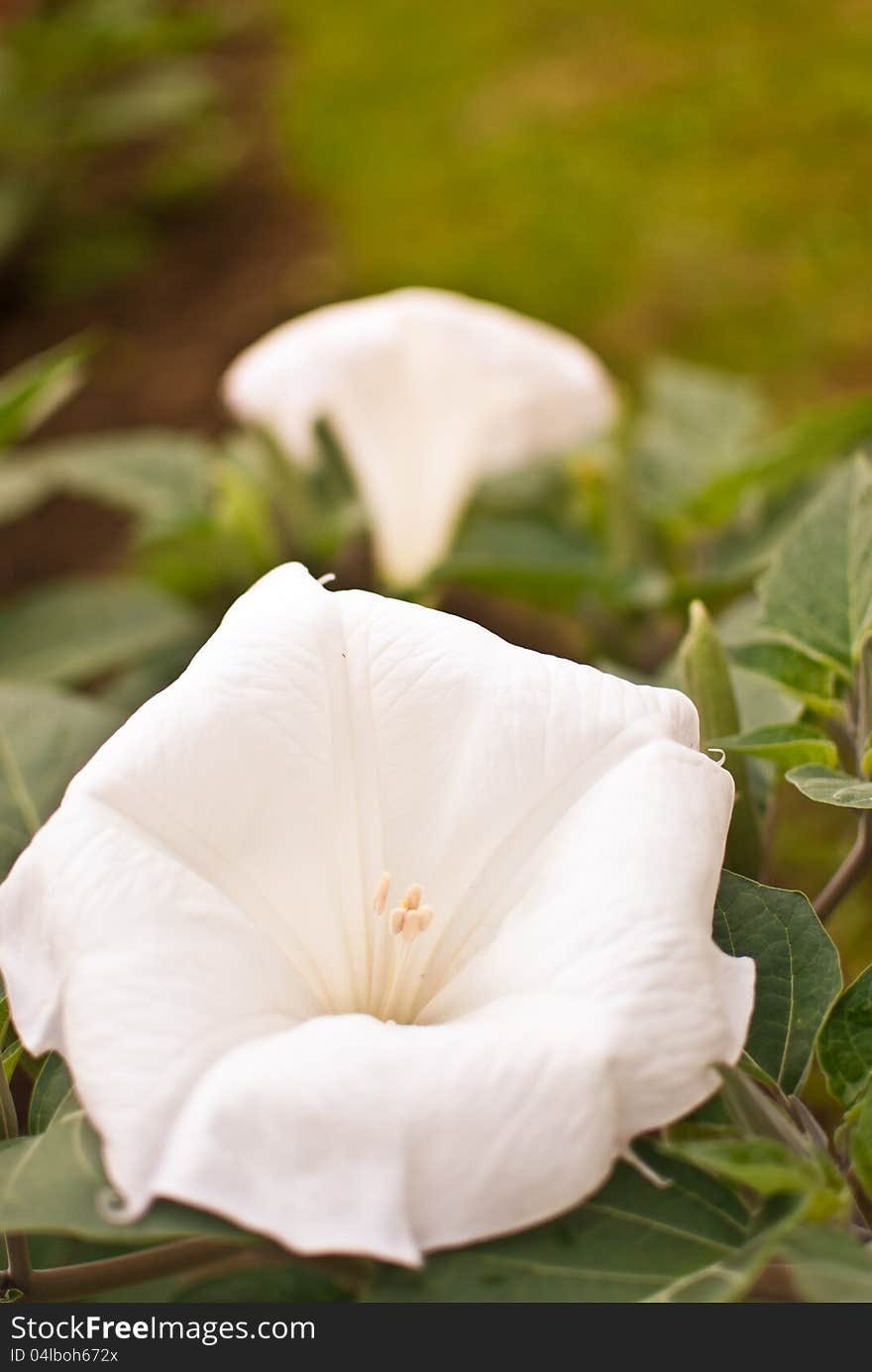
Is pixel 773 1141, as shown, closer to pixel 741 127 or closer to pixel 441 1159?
pixel 441 1159

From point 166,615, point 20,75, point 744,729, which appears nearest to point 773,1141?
point 744,729

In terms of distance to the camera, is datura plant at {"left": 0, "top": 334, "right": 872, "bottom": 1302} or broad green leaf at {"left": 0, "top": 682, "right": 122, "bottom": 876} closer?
datura plant at {"left": 0, "top": 334, "right": 872, "bottom": 1302}

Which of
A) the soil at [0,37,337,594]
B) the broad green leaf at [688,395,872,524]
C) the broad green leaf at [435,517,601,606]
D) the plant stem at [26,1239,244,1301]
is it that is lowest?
the soil at [0,37,337,594]

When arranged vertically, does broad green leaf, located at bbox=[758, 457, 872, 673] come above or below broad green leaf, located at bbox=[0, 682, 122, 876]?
above

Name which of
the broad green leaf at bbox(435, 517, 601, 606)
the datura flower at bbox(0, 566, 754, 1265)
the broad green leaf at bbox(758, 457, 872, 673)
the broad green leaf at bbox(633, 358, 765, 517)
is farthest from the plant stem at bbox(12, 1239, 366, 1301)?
the broad green leaf at bbox(633, 358, 765, 517)

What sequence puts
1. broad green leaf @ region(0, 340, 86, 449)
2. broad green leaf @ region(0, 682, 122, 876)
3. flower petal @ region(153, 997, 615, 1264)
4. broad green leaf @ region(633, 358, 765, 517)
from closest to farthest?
flower petal @ region(153, 997, 615, 1264), broad green leaf @ region(0, 682, 122, 876), broad green leaf @ region(0, 340, 86, 449), broad green leaf @ region(633, 358, 765, 517)

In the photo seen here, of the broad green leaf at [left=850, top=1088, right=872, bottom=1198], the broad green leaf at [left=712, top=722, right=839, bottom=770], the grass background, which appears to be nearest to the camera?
the broad green leaf at [left=850, top=1088, right=872, bottom=1198]

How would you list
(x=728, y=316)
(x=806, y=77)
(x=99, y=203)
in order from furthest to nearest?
(x=99, y=203), (x=806, y=77), (x=728, y=316)

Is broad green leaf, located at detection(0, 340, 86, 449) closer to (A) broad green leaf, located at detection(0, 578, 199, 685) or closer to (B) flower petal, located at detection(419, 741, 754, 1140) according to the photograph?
(A) broad green leaf, located at detection(0, 578, 199, 685)
